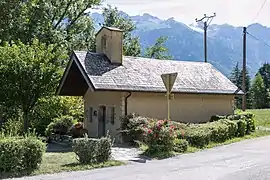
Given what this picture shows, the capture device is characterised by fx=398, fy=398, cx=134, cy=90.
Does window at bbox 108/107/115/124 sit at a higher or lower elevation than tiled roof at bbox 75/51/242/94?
lower

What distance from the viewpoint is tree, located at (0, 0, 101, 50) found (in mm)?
29594

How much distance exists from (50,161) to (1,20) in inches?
728

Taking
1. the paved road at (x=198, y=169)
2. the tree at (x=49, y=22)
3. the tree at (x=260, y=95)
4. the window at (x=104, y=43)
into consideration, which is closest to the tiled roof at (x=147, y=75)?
the window at (x=104, y=43)

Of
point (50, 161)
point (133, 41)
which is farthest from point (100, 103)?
point (133, 41)

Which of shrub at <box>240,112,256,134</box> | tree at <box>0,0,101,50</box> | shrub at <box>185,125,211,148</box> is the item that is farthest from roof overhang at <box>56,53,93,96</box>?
shrub at <box>240,112,256,134</box>

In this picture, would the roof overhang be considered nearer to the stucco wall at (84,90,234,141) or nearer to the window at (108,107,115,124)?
the stucco wall at (84,90,234,141)

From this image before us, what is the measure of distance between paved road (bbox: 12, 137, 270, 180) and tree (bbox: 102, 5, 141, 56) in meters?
33.6

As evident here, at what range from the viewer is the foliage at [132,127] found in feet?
62.6

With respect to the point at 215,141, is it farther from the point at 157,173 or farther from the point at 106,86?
the point at 157,173

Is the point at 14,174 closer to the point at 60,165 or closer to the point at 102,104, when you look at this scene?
the point at 60,165

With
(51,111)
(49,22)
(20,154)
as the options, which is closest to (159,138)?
(20,154)

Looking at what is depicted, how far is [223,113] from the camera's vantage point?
25609 mm

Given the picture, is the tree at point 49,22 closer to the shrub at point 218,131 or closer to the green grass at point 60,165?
the shrub at point 218,131

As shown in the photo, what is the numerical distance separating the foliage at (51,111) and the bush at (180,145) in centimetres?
1057
